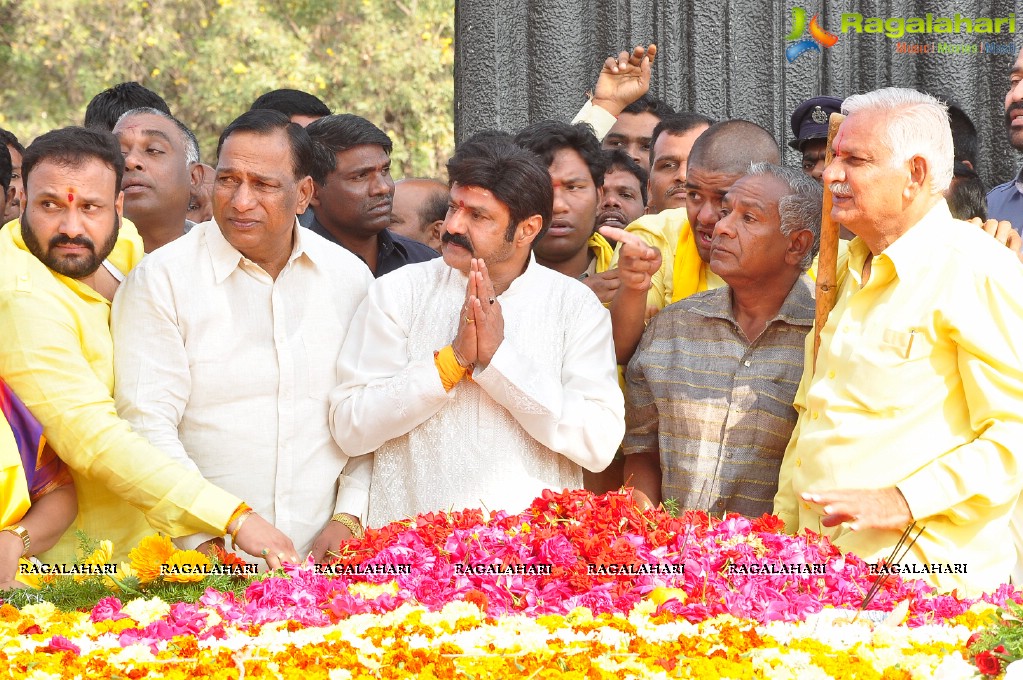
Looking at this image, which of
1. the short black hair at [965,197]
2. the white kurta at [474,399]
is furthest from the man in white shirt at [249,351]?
the short black hair at [965,197]

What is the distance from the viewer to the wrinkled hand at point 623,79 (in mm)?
5341

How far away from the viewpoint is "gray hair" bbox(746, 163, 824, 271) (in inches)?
162

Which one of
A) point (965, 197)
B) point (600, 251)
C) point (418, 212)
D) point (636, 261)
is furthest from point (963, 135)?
point (418, 212)

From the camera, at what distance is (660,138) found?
5184 mm

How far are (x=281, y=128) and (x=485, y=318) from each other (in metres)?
0.97

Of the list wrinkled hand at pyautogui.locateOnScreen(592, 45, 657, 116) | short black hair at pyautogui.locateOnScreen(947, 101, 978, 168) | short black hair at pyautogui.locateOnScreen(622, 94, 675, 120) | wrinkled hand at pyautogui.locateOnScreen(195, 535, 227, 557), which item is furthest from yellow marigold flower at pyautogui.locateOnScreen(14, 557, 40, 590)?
short black hair at pyautogui.locateOnScreen(947, 101, 978, 168)

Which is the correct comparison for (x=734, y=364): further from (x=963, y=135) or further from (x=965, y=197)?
(x=963, y=135)

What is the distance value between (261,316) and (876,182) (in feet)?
6.05

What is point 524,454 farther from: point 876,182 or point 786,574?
point 876,182

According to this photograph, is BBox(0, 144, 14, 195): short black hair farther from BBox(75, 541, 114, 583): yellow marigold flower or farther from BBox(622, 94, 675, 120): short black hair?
BBox(622, 94, 675, 120): short black hair

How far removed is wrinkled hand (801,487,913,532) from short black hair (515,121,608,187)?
1.87 metres

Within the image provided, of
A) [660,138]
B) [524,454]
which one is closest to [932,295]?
[524,454]

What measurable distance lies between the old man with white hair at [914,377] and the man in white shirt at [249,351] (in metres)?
1.42

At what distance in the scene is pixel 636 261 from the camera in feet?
13.3
